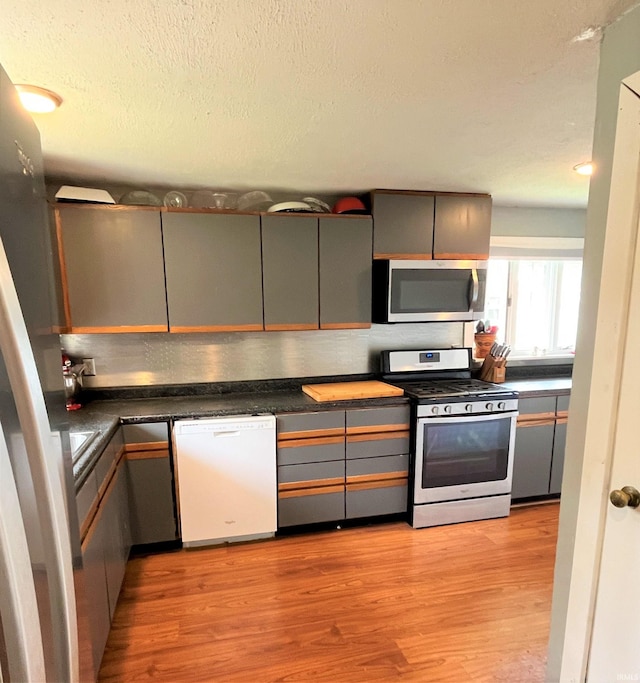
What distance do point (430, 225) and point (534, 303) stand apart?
144 centimetres

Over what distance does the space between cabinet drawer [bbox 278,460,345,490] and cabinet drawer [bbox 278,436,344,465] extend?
1.3 inches

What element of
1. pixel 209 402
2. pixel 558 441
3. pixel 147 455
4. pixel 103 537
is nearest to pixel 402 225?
pixel 209 402

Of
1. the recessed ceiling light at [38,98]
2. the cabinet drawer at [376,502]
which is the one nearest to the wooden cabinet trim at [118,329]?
the recessed ceiling light at [38,98]

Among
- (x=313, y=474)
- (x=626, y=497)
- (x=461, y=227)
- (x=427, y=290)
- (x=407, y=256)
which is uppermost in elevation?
(x=461, y=227)

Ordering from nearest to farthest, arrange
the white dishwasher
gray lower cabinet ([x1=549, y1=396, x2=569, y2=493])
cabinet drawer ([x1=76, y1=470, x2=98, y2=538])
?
cabinet drawer ([x1=76, y1=470, x2=98, y2=538]), the white dishwasher, gray lower cabinet ([x1=549, y1=396, x2=569, y2=493])

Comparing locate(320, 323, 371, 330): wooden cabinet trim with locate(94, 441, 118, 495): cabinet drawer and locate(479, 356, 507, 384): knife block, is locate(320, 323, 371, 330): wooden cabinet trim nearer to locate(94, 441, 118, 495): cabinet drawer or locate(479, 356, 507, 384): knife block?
locate(479, 356, 507, 384): knife block

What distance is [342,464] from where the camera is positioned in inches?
107

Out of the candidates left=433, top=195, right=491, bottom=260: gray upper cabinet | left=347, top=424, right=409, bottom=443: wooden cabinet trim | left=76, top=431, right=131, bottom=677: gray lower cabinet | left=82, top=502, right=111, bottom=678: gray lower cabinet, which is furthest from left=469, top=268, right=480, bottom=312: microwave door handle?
left=82, top=502, right=111, bottom=678: gray lower cabinet

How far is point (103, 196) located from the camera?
2381 mm

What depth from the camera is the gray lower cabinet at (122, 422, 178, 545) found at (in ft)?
7.86

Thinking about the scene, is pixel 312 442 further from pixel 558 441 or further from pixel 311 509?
pixel 558 441

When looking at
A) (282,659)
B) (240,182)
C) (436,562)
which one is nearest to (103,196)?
(240,182)

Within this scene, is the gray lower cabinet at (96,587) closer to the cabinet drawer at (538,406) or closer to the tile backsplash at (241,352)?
the tile backsplash at (241,352)

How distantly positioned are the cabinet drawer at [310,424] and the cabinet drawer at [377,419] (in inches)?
3.0
